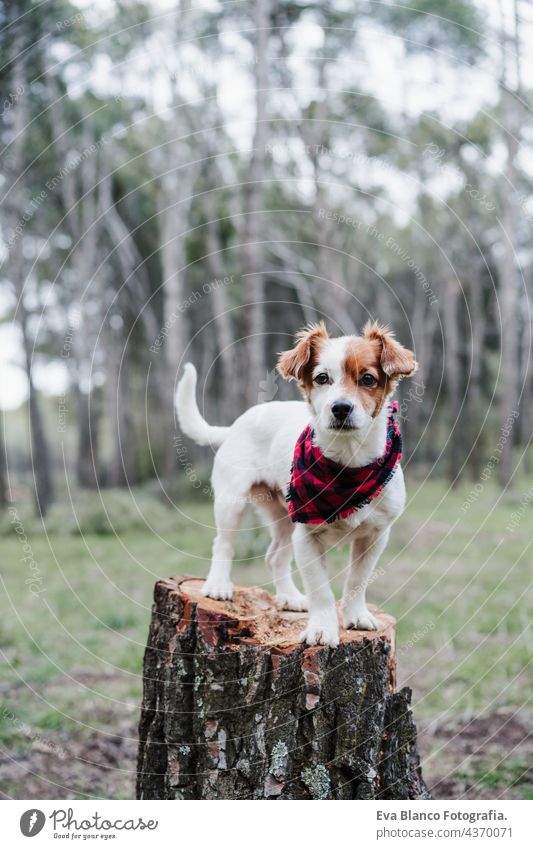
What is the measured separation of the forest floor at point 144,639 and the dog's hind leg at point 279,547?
2.28 ft

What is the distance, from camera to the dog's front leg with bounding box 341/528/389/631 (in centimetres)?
452

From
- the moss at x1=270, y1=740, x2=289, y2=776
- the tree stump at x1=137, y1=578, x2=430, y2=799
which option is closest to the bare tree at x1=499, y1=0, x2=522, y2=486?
the tree stump at x1=137, y1=578, x2=430, y2=799

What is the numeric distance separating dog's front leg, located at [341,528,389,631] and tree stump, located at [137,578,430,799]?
5.2 inches

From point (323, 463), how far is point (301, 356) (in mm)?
586

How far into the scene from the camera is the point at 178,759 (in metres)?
4.43

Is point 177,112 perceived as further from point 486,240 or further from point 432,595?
point 432,595

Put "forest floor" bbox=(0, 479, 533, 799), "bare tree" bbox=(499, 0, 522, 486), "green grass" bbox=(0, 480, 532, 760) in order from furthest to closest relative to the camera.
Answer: "bare tree" bbox=(499, 0, 522, 486), "green grass" bbox=(0, 480, 532, 760), "forest floor" bbox=(0, 479, 533, 799)

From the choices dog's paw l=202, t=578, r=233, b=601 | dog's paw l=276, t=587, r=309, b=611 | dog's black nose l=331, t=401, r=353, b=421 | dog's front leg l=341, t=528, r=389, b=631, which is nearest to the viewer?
dog's black nose l=331, t=401, r=353, b=421

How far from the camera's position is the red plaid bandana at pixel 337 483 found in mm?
4137

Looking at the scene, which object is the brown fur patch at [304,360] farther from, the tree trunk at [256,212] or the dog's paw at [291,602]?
the tree trunk at [256,212]

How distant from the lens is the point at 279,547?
17.7 ft

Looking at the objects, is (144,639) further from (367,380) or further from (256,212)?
(256,212)
